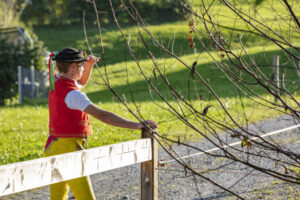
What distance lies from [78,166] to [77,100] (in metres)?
0.64

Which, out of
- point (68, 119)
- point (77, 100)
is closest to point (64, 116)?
point (68, 119)

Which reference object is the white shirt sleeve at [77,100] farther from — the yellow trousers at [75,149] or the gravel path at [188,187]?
the gravel path at [188,187]

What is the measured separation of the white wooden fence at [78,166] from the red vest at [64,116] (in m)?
0.45

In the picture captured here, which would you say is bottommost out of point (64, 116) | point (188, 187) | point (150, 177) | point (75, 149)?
point (188, 187)

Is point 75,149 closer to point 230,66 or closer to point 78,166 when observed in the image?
point 78,166

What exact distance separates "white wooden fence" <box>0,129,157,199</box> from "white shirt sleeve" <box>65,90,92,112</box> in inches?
15.0

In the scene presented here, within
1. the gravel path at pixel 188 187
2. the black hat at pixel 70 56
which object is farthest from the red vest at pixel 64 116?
the gravel path at pixel 188 187

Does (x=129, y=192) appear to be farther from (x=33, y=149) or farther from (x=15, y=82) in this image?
(x=15, y=82)

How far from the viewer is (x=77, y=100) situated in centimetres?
375

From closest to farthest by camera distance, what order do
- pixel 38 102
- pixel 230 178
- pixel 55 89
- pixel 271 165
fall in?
pixel 55 89, pixel 230 178, pixel 271 165, pixel 38 102

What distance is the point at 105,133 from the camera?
10945 mm

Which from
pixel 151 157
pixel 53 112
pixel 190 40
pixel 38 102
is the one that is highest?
pixel 190 40

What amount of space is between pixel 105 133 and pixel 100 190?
4356mm

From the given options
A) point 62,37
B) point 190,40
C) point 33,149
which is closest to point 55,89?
point 190,40
